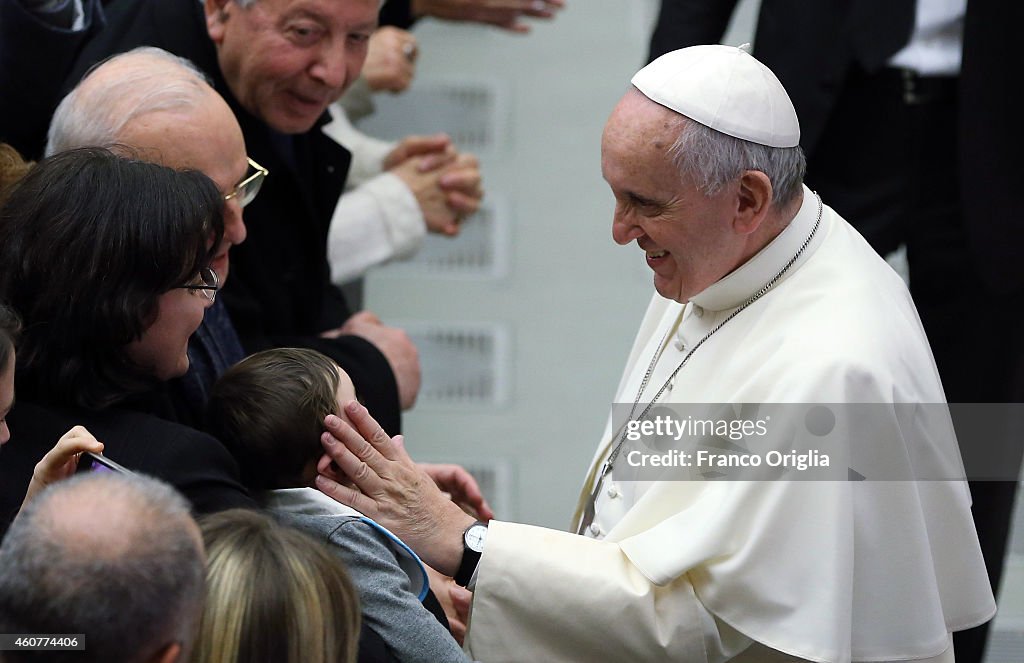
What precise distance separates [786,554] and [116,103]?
1.48 m

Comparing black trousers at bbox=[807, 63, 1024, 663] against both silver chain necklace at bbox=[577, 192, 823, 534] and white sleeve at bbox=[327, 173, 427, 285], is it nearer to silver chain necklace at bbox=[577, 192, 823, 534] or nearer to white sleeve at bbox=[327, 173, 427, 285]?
silver chain necklace at bbox=[577, 192, 823, 534]

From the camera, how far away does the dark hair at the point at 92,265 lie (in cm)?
222

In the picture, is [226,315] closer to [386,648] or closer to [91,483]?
[386,648]

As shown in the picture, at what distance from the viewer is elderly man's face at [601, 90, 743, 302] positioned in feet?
8.30

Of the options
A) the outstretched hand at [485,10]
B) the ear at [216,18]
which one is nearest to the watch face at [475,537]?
the ear at [216,18]

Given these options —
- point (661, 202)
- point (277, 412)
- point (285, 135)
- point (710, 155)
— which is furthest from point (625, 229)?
point (285, 135)

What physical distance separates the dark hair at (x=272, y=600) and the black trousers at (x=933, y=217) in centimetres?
233

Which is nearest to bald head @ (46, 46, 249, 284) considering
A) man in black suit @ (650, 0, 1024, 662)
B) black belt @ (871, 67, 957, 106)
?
man in black suit @ (650, 0, 1024, 662)

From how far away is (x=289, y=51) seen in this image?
3.26 meters

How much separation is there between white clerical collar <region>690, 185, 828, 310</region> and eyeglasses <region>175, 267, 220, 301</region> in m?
0.91

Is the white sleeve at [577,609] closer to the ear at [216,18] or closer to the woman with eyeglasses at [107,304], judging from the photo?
the woman with eyeglasses at [107,304]

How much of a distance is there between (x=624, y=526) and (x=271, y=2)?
1473 mm

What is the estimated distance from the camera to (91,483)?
5.20ft

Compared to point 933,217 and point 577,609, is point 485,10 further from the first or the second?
point 577,609
